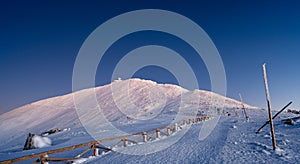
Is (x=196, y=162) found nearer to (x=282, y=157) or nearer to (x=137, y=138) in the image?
(x=282, y=157)

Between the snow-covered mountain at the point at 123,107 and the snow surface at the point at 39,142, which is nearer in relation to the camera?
the snow surface at the point at 39,142

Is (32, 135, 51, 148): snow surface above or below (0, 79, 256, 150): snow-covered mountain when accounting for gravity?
below

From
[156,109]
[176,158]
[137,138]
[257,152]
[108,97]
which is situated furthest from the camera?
[108,97]

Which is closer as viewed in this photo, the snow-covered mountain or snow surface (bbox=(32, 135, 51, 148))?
snow surface (bbox=(32, 135, 51, 148))

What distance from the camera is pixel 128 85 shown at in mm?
142625

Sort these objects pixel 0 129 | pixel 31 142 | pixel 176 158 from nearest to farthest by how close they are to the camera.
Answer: pixel 176 158, pixel 31 142, pixel 0 129

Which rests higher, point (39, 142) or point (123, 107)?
point (123, 107)

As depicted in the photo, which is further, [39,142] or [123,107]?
[123,107]

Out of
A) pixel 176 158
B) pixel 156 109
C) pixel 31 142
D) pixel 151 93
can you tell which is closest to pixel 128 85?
pixel 151 93

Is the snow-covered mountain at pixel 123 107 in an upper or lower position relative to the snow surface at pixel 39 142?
upper

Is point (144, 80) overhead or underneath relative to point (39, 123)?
overhead

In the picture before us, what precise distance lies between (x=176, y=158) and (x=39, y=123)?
328 feet

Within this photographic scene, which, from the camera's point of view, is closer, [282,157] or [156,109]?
[282,157]

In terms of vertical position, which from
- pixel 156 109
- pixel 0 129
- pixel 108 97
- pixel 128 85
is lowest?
pixel 0 129
